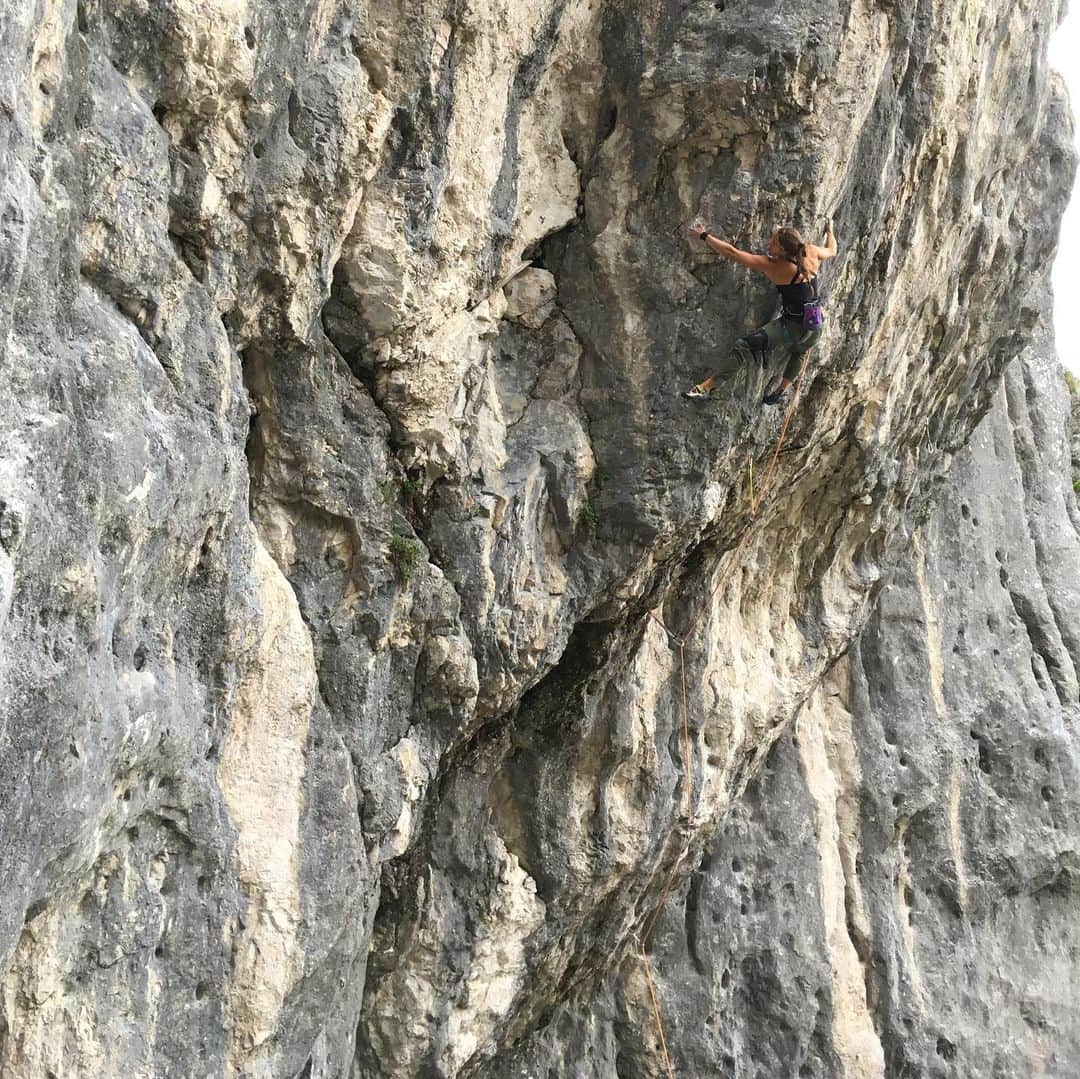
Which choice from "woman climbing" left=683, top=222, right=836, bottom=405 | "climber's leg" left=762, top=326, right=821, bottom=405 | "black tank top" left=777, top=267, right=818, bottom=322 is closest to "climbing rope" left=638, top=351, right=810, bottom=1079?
"climber's leg" left=762, top=326, right=821, bottom=405

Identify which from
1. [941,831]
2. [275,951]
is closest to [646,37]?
[275,951]

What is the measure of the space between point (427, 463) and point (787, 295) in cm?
268

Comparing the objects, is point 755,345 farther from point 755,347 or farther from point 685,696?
point 685,696

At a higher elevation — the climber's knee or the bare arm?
the bare arm

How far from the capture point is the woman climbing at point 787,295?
24.7 ft

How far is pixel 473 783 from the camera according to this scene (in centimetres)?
901

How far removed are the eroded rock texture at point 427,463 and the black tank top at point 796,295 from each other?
0.82 ft

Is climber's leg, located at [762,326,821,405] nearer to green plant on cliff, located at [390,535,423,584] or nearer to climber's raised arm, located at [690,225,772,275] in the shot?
climber's raised arm, located at [690,225,772,275]

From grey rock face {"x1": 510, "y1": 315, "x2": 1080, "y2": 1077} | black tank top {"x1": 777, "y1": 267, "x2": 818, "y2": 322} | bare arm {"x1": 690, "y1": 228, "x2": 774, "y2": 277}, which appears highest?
bare arm {"x1": 690, "y1": 228, "x2": 774, "y2": 277}

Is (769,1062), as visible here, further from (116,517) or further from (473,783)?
(116,517)

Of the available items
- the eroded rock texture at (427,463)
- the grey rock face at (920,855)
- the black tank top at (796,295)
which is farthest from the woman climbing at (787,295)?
the grey rock face at (920,855)

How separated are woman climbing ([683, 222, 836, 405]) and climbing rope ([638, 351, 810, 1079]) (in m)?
0.25

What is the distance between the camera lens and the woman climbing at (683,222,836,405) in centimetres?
752

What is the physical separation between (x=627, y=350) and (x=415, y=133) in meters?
2.39
